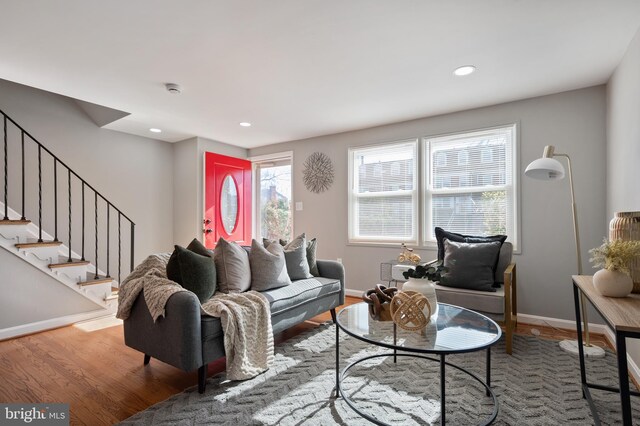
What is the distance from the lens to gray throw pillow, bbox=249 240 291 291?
9.04ft

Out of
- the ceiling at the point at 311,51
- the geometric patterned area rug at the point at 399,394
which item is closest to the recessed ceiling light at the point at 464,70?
the ceiling at the point at 311,51

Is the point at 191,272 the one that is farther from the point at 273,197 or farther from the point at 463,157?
the point at 273,197

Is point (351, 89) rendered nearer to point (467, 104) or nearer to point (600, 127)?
point (467, 104)

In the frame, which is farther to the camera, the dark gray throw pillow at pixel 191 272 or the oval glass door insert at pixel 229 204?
the oval glass door insert at pixel 229 204

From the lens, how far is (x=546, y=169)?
2570 mm

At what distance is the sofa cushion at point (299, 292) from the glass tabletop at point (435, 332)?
1.92ft

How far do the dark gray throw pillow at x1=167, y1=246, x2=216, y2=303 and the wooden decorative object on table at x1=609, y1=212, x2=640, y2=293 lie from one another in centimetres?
246

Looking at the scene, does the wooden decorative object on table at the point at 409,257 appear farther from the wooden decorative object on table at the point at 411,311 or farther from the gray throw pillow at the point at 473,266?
the wooden decorative object on table at the point at 411,311

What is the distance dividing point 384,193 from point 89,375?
3495mm

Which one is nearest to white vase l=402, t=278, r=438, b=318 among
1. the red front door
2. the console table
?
the console table

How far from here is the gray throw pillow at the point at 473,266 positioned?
2881mm

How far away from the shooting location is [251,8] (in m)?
1.96

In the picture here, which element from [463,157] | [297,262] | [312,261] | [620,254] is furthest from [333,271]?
[620,254]

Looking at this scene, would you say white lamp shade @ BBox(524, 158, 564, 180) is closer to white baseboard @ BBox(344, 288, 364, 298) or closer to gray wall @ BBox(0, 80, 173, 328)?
white baseboard @ BBox(344, 288, 364, 298)
